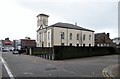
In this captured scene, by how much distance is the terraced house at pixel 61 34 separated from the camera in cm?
5950

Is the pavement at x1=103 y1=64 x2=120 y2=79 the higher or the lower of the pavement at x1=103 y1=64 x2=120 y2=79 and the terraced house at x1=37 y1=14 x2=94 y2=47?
the lower

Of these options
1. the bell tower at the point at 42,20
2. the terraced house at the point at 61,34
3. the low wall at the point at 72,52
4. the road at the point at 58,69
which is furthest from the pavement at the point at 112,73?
the bell tower at the point at 42,20

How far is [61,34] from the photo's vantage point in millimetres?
60656

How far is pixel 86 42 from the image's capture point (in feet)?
228

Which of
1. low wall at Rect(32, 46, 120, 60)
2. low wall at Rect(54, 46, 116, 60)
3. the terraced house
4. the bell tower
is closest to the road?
low wall at Rect(32, 46, 120, 60)

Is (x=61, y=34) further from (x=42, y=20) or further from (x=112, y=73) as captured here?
(x=112, y=73)

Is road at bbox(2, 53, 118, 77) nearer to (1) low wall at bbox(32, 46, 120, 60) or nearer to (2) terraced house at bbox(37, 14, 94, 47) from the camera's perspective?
(1) low wall at bbox(32, 46, 120, 60)

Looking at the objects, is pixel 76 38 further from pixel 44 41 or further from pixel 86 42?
pixel 44 41

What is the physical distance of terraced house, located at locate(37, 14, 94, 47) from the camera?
59.5 m

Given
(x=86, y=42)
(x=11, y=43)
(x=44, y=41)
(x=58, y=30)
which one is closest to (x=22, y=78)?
(x=58, y=30)

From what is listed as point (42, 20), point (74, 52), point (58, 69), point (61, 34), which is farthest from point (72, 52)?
point (42, 20)

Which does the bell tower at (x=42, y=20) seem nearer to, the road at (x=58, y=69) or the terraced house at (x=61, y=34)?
the terraced house at (x=61, y=34)

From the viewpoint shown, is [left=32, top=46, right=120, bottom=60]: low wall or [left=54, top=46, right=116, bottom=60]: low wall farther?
[left=54, top=46, right=116, bottom=60]: low wall

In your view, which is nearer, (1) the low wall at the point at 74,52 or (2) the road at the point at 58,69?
(2) the road at the point at 58,69
